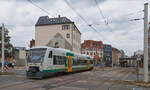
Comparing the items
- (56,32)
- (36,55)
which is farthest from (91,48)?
(36,55)

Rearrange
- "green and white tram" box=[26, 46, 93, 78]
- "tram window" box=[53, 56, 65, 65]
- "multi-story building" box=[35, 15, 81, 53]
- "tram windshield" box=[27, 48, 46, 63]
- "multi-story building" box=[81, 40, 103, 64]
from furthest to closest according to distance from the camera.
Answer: "multi-story building" box=[81, 40, 103, 64], "multi-story building" box=[35, 15, 81, 53], "tram window" box=[53, 56, 65, 65], "tram windshield" box=[27, 48, 46, 63], "green and white tram" box=[26, 46, 93, 78]

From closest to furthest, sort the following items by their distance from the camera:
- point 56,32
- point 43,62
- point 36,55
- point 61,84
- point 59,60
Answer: point 61,84, point 43,62, point 36,55, point 59,60, point 56,32

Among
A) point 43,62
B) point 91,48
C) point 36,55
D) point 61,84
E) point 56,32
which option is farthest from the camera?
point 91,48

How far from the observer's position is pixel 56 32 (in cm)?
5969

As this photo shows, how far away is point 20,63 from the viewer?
52.6m

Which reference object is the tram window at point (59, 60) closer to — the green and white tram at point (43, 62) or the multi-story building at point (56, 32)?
the green and white tram at point (43, 62)

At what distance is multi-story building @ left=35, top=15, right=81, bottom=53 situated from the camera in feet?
184

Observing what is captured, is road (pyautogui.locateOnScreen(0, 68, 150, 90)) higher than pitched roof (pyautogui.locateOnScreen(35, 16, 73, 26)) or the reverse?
the reverse

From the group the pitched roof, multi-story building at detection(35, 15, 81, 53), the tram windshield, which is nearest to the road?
the tram windshield

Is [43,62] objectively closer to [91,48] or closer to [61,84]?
[61,84]

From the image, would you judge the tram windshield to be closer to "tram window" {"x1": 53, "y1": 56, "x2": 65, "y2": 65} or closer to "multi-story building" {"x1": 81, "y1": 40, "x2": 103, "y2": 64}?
"tram window" {"x1": 53, "y1": 56, "x2": 65, "y2": 65}

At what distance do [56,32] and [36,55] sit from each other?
145 ft

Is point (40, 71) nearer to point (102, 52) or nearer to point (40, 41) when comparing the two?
point (40, 41)

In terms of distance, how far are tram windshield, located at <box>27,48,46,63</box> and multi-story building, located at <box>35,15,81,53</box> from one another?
37.5 meters
